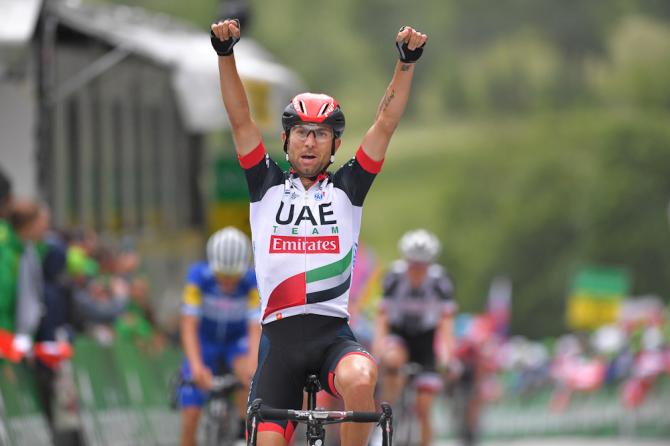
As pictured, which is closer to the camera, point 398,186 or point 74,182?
point 74,182

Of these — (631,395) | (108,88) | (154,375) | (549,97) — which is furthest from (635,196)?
(154,375)

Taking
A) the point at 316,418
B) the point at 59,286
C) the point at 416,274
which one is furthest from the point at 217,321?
the point at 316,418

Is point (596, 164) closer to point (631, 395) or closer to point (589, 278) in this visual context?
point (589, 278)

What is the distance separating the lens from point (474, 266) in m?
80.2

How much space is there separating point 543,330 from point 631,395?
1898 inches

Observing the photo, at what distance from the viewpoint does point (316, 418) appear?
8023 mm

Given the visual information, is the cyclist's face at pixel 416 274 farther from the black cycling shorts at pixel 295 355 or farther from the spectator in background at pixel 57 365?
the black cycling shorts at pixel 295 355

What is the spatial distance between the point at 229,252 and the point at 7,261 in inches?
67.3

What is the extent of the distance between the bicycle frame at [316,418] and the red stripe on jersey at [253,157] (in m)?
1.25

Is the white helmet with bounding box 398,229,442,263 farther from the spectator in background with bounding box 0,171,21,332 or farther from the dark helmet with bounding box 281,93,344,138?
the dark helmet with bounding box 281,93,344,138

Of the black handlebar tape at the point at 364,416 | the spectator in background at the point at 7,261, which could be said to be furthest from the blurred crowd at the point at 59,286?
the black handlebar tape at the point at 364,416

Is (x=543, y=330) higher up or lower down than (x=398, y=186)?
lower down

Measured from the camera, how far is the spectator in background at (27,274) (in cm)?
1273

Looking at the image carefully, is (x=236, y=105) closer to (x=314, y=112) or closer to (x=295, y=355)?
(x=314, y=112)
